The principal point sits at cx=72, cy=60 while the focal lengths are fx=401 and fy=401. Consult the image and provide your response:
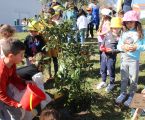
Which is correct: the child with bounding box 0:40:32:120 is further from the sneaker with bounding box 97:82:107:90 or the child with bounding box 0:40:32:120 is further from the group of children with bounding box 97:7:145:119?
the sneaker with bounding box 97:82:107:90

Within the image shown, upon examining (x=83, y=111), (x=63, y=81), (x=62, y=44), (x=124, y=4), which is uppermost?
(x=124, y=4)

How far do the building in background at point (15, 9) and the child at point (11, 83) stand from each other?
3186 centimetres

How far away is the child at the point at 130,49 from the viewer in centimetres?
650

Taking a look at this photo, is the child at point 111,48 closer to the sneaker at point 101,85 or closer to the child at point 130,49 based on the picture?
the sneaker at point 101,85

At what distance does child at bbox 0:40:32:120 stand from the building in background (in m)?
31.9

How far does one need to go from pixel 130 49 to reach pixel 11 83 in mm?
2287

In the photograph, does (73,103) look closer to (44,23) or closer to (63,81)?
(63,81)

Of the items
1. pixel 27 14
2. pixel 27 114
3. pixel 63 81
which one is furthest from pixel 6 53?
Result: pixel 27 14

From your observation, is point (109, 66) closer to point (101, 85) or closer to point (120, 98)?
point (101, 85)

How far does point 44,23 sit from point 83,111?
153 cm

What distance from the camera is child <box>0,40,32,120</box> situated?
4.61m

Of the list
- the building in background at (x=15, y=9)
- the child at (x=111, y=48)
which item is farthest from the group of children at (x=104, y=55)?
the building in background at (x=15, y=9)

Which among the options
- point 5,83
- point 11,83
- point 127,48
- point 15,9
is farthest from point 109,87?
point 15,9

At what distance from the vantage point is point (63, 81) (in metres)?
6.23
